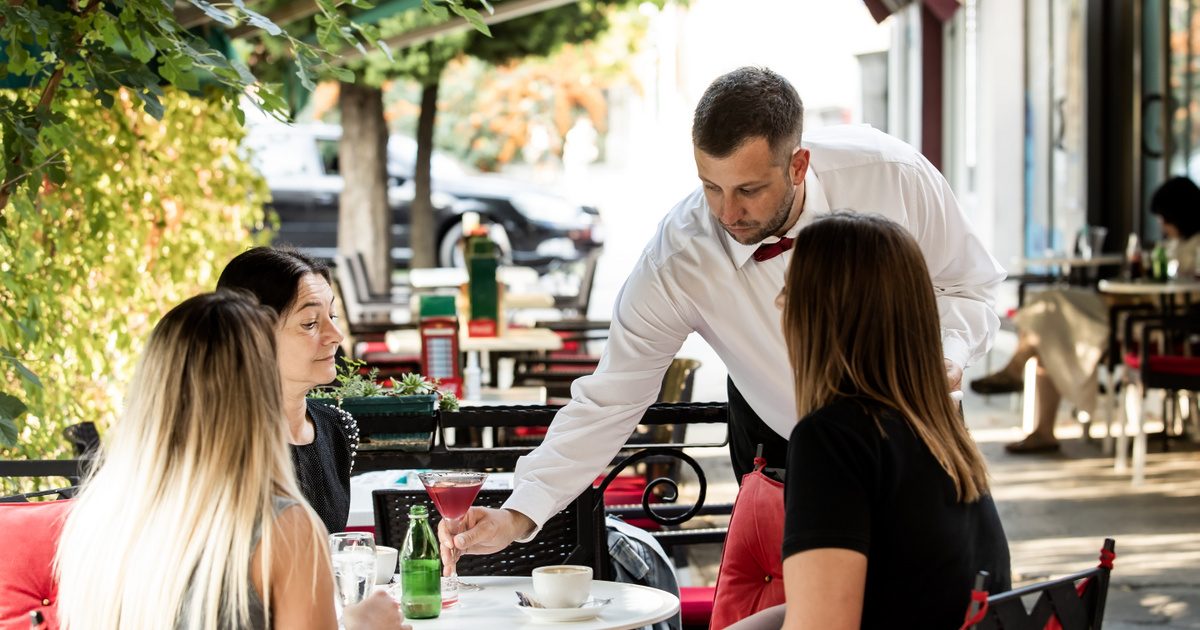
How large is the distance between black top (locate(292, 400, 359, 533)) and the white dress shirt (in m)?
0.51

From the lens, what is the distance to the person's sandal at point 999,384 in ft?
31.7

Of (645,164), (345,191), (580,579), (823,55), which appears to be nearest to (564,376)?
(580,579)

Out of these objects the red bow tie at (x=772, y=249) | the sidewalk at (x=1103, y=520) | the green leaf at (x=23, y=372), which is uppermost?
the red bow tie at (x=772, y=249)

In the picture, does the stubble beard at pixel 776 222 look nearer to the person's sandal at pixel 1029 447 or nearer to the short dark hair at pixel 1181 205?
the person's sandal at pixel 1029 447

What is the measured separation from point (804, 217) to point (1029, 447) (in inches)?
248

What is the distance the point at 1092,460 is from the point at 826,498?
23.3ft

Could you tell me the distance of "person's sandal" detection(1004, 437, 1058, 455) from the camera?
8969 millimetres

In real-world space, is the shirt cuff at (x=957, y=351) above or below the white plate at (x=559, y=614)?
above

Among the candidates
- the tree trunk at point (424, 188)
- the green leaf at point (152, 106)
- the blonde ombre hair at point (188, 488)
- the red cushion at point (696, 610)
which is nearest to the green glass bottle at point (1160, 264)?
the red cushion at point (696, 610)

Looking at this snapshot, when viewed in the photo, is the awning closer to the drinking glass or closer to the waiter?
the waiter

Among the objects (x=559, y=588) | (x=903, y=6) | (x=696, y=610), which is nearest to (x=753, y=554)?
(x=559, y=588)

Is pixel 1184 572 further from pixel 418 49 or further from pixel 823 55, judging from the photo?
pixel 823 55

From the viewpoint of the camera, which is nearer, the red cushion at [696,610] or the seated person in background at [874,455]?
the seated person in background at [874,455]

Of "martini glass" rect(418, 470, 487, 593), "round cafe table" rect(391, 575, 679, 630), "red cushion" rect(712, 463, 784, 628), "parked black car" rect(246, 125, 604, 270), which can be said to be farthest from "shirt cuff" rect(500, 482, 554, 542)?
"parked black car" rect(246, 125, 604, 270)
